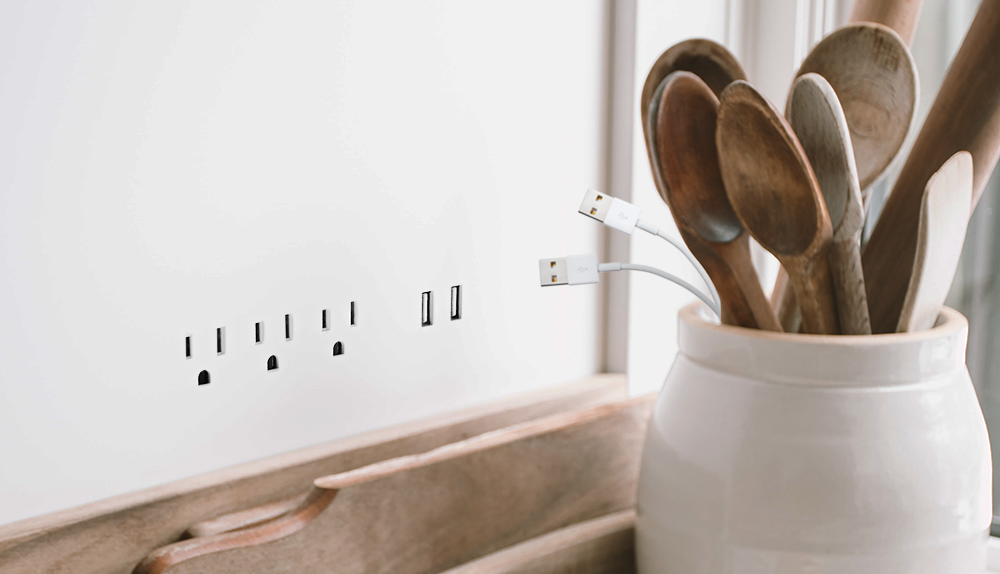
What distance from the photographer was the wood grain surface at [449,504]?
1.30 ft

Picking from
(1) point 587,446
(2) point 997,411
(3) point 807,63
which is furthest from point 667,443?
(2) point 997,411

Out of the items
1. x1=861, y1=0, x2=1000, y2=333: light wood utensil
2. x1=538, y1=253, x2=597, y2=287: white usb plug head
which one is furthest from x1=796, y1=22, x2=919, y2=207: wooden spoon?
x1=538, y1=253, x2=597, y2=287: white usb plug head

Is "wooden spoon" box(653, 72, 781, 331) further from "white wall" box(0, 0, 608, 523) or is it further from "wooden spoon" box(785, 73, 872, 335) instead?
"white wall" box(0, 0, 608, 523)

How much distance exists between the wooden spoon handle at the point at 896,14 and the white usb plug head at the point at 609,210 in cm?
19

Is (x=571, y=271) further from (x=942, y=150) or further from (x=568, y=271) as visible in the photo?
(x=942, y=150)

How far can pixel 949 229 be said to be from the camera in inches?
14.7

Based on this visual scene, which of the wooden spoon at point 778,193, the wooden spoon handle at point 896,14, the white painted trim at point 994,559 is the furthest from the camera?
the white painted trim at point 994,559

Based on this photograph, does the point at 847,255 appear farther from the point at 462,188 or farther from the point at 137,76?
the point at 137,76

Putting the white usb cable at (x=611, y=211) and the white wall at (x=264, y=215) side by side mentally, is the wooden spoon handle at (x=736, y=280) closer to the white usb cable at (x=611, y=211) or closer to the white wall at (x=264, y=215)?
the white usb cable at (x=611, y=211)

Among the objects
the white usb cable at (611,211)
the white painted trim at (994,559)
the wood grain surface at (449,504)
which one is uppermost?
the white usb cable at (611,211)

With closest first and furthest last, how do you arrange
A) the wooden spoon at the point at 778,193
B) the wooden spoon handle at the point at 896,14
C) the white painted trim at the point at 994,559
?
1. the wooden spoon at the point at 778,193
2. the wooden spoon handle at the point at 896,14
3. the white painted trim at the point at 994,559

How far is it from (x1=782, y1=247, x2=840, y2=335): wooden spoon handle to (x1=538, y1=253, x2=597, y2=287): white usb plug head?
12 centimetres

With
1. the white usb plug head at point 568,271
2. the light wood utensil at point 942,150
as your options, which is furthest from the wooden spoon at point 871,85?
the white usb plug head at point 568,271

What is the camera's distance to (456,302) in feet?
1.76
